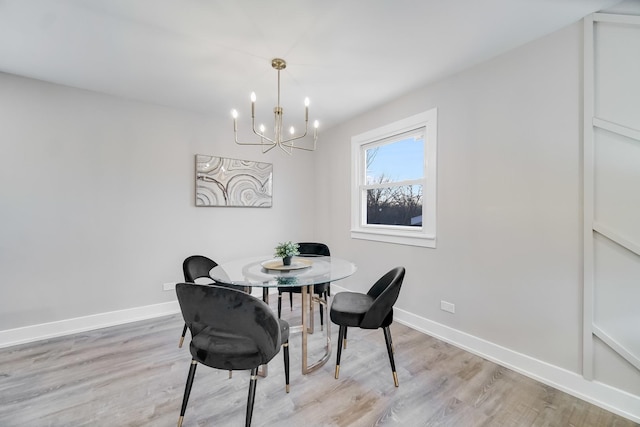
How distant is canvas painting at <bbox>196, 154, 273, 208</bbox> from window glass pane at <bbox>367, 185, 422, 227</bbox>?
153 centimetres

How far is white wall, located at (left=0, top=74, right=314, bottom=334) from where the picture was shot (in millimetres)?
→ 2490

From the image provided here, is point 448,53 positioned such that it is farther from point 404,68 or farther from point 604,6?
point 604,6

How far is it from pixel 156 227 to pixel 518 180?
3.69 metres

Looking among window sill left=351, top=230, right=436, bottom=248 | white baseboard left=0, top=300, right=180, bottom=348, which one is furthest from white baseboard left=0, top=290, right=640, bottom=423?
window sill left=351, top=230, right=436, bottom=248

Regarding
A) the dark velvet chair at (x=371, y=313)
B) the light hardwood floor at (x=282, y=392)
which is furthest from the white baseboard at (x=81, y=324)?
the dark velvet chair at (x=371, y=313)

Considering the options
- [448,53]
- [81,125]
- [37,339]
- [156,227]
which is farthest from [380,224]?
[37,339]

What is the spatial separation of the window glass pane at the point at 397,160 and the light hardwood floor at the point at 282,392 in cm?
181

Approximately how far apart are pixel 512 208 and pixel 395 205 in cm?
125

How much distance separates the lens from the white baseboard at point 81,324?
2455 mm

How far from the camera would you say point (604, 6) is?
164 centimetres

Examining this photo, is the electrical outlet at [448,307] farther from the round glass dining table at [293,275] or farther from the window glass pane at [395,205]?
the round glass dining table at [293,275]

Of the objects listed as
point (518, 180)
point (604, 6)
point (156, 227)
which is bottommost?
point (156, 227)

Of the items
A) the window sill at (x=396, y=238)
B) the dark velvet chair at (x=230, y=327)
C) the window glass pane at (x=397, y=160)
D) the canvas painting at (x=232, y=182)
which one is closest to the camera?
the dark velvet chair at (x=230, y=327)

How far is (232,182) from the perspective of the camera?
11.8 feet
